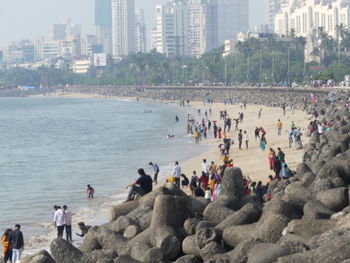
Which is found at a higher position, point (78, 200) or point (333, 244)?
point (333, 244)

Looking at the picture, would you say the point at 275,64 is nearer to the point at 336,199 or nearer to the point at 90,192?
the point at 90,192

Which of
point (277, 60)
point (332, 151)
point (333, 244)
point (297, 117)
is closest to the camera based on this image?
point (333, 244)

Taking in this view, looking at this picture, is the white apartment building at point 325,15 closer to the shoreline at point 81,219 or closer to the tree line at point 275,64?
the tree line at point 275,64

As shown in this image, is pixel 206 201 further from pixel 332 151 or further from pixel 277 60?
pixel 277 60

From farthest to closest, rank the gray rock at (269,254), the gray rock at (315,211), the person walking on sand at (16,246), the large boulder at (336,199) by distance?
the person walking on sand at (16,246), the large boulder at (336,199), the gray rock at (315,211), the gray rock at (269,254)

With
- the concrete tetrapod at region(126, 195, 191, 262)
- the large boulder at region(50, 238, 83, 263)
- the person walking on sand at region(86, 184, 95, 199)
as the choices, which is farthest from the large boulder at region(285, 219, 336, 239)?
the person walking on sand at region(86, 184, 95, 199)

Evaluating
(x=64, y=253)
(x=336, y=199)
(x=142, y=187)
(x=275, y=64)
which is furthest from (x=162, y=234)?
(x=275, y=64)

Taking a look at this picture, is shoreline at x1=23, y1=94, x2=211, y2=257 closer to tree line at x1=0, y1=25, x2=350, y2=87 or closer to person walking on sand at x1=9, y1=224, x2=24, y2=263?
person walking on sand at x1=9, y1=224, x2=24, y2=263

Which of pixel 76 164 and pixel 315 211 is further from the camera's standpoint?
pixel 76 164

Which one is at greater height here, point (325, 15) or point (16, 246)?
point (325, 15)

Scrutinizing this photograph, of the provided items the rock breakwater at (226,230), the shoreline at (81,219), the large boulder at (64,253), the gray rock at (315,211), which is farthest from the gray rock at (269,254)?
the shoreline at (81,219)

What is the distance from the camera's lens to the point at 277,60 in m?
141

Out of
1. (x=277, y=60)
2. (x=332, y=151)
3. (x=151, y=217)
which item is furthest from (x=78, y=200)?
(x=277, y=60)

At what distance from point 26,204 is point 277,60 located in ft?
375
